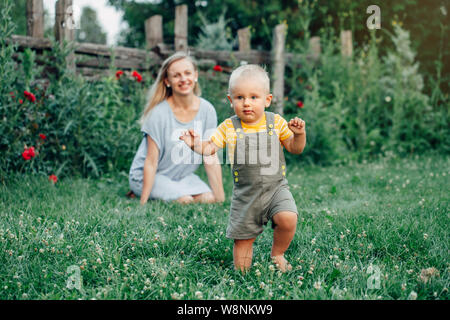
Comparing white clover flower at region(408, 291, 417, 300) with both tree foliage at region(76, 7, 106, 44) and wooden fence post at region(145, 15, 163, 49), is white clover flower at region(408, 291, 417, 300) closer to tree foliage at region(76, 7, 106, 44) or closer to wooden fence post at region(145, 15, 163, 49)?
wooden fence post at region(145, 15, 163, 49)

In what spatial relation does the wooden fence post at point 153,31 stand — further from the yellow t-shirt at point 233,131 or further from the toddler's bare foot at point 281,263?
the toddler's bare foot at point 281,263

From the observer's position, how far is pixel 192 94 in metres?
4.55

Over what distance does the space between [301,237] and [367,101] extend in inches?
217

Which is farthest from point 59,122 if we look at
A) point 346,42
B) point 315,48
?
point 346,42

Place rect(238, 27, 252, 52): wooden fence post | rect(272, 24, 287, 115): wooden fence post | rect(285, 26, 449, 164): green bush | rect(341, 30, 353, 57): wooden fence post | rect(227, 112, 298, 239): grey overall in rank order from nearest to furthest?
1. rect(227, 112, 298, 239): grey overall
2. rect(285, 26, 449, 164): green bush
3. rect(272, 24, 287, 115): wooden fence post
4. rect(238, 27, 252, 52): wooden fence post
5. rect(341, 30, 353, 57): wooden fence post

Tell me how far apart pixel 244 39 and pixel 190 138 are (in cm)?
582

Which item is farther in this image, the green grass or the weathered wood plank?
the weathered wood plank

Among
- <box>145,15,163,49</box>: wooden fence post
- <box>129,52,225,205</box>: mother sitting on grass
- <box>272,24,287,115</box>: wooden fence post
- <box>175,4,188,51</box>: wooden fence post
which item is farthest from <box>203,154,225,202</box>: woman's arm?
<box>272,24,287,115</box>: wooden fence post

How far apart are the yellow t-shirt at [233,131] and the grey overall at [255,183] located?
0.08 ft

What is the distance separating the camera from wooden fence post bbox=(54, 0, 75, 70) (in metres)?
5.36

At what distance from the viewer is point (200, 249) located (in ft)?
8.93

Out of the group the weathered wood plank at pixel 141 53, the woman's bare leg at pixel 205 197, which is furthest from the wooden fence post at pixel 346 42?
the woman's bare leg at pixel 205 197
